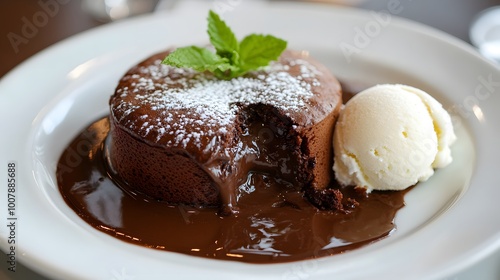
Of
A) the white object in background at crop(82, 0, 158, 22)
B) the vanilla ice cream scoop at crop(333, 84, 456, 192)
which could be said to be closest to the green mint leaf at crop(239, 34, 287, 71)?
the vanilla ice cream scoop at crop(333, 84, 456, 192)

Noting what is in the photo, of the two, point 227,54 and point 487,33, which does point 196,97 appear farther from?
point 487,33

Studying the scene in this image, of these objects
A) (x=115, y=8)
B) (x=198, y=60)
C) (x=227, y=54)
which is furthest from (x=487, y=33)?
(x=115, y=8)

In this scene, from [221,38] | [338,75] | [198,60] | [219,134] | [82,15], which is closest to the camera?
[219,134]

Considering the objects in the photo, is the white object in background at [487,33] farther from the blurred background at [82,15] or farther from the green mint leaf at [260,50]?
the green mint leaf at [260,50]

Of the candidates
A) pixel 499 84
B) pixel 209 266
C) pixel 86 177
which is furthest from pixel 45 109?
pixel 499 84

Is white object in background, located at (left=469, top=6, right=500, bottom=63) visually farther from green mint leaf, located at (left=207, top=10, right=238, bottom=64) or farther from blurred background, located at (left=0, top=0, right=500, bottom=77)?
green mint leaf, located at (left=207, top=10, right=238, bottom=64)

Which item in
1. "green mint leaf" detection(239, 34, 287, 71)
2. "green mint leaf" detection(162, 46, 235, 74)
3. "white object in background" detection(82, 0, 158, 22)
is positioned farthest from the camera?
"white object in background" detection(82, 0, 158, 22)

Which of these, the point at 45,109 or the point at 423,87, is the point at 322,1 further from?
the point at 45,109
